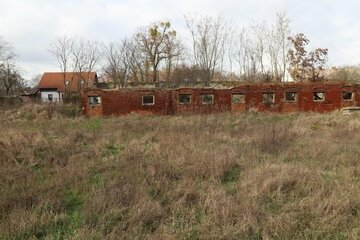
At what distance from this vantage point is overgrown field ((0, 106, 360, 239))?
14.2 feet

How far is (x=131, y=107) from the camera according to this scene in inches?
960

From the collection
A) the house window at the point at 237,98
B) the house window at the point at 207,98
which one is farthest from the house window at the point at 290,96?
the house window at the point at 207,98

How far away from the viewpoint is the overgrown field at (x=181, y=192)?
4324 millimetres

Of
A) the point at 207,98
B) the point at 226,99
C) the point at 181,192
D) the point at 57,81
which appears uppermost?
the point at 57,81

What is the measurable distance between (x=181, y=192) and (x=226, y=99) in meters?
19.7

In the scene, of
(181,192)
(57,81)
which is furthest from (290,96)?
(57,81)

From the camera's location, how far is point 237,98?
25500 mm

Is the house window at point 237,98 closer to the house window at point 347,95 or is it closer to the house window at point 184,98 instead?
the house window at point 184,98

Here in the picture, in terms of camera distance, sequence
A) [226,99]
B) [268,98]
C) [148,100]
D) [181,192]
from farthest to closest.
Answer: [268,98]
[226,99]
[148,100]
[181,192]

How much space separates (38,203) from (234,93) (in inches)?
828

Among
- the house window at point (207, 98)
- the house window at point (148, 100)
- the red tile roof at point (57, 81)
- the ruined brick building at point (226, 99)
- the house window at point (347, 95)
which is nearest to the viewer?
the ruined brick building at point (226, 99)

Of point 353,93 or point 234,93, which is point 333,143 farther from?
point 353,93

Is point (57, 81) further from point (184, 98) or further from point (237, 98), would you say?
point (237, 98)

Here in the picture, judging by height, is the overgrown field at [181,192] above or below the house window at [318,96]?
below
